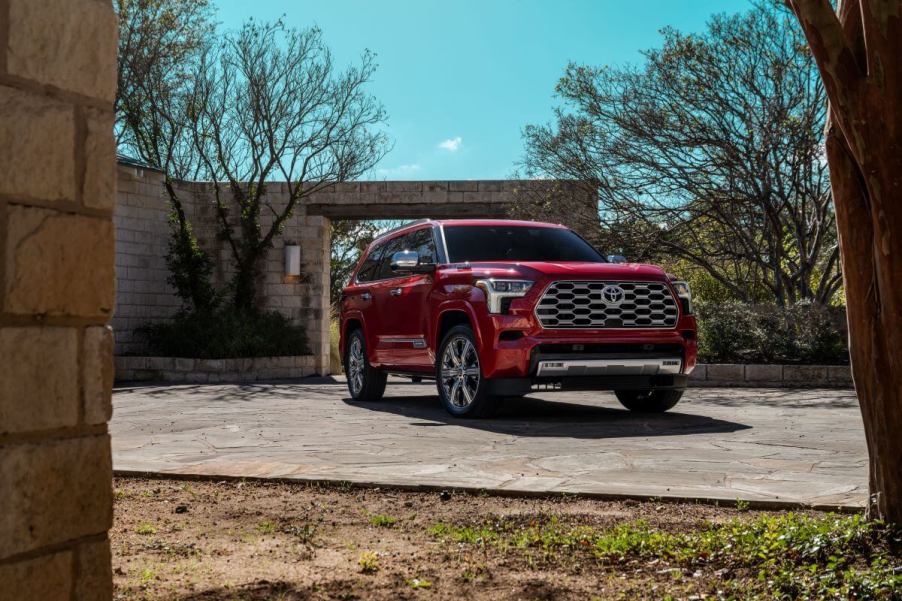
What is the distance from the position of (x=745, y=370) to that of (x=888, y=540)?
11357 millimetres

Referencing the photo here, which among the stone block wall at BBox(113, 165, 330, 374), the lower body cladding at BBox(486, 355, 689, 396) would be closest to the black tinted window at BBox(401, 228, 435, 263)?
the lower body cladding at BBox(486, 355, 689, 396)

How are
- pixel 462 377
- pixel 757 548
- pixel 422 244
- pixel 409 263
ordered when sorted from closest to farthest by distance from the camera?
pixel 757 548 → pixel 462 377 → pixel 409 263 → pixel 422 244

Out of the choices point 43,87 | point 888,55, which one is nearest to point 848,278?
point 888,55

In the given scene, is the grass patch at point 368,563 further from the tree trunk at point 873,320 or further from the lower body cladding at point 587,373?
the lower body cladding at point 587,373

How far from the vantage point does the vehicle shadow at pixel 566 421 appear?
26.5 feet

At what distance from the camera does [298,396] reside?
13117 mm

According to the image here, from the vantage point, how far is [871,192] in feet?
12.5

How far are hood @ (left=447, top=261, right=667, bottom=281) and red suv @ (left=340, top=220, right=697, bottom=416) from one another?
0.04 feet

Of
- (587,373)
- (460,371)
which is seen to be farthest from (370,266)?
(587,373)

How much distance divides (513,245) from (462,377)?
161cm

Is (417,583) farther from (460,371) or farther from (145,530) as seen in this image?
(460,371)

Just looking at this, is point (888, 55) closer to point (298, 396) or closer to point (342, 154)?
point (298, 396)

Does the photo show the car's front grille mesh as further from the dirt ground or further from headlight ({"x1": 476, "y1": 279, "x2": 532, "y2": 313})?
the dirt ground

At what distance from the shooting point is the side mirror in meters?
9.59
